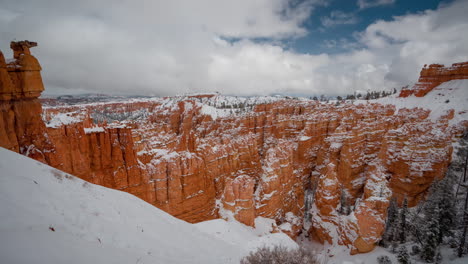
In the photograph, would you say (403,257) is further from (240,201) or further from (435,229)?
(240,201)

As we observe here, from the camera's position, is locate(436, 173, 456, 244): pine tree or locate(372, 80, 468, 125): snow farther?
locate(372, 80, 468, 125): snow

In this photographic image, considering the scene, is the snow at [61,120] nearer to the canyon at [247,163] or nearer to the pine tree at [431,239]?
the canyon at [247,163]

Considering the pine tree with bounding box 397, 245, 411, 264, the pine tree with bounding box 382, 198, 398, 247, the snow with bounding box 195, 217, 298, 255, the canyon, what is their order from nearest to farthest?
the snow with bounding box 195, 217, 298, 255 < the canyon < the pine tree with bounding box 397, 245, 411, 264 < the pine tree with bounding box 382, 198, 398, 247

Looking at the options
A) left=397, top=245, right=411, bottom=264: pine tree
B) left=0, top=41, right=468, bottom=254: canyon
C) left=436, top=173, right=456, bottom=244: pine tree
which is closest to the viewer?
left=0, top=41, right=468, bottom=254: canyon

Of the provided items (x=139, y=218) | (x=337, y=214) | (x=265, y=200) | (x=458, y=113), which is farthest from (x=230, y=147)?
(x=458, y=113)

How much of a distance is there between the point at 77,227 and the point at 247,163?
2895 centimetres

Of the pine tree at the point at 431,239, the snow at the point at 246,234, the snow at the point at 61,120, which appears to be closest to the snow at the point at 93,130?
the snow at the point at 61,120

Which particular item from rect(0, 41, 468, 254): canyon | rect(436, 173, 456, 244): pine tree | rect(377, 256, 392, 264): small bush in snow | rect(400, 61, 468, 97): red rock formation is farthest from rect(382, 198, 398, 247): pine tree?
rect(400, 61, 468, 97): red rock formation

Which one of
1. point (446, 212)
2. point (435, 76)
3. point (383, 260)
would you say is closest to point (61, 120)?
point (383, 260)

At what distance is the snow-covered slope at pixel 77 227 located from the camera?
12.5ft

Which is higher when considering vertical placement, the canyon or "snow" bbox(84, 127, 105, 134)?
"snow" bbox(84, 127, 105, 134)

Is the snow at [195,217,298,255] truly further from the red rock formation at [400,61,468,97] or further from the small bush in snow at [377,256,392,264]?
the red rock formation at [400,61,468,97]

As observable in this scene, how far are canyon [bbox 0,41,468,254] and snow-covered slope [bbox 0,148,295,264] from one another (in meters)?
7.91

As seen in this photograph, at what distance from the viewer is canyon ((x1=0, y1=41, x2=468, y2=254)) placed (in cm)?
1289
